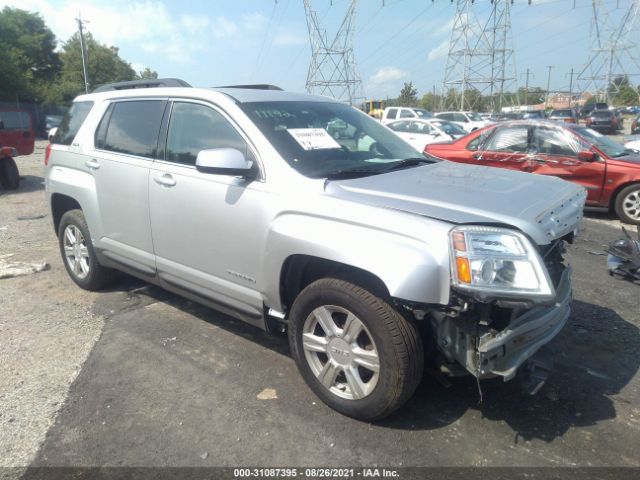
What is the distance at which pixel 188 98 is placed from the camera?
368 centimetres

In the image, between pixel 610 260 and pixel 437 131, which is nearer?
pixel 610 260

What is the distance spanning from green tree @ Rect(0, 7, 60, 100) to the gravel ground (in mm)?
39847

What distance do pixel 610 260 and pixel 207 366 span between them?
443 centimetres

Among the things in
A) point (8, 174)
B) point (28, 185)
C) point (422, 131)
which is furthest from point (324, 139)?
point (422, 131)

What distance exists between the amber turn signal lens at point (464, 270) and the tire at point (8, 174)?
11.0 metres

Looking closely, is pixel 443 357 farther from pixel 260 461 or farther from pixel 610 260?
pixel 610 260

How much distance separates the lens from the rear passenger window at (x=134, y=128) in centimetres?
390

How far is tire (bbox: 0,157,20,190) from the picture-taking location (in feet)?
34.5

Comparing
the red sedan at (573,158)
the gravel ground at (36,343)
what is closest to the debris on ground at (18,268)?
the gravel ground at (36,343)

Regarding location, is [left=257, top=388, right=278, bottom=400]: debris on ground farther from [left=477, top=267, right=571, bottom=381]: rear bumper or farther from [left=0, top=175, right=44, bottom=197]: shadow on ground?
[left=0, top=175, right=44, bottom=197]: shadow on ground

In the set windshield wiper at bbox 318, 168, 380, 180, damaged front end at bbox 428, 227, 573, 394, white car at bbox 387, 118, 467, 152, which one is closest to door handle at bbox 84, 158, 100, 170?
windshield wiper at bbox 318, 168, 380, 180

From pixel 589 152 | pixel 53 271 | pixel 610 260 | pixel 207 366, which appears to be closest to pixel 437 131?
pixel 589 152

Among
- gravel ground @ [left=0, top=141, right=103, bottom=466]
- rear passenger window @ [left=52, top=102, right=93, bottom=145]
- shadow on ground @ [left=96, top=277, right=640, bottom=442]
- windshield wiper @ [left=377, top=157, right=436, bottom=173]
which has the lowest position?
shadow on ground @ [left=96, top=277, right=640, bottom=442]

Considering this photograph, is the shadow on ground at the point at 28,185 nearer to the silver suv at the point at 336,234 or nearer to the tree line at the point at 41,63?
the silver suv at the point at 336,234
